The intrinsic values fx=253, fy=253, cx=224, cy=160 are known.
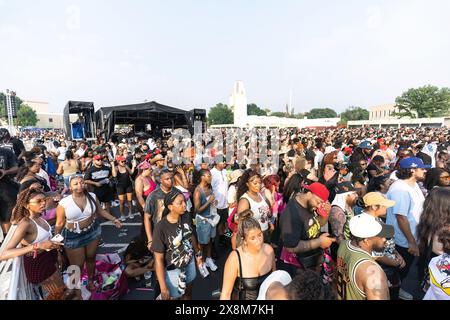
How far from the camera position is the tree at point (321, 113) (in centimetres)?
13945

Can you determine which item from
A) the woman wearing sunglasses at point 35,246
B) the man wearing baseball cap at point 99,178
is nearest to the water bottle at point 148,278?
the woman wearing sunglasses at point 35,246

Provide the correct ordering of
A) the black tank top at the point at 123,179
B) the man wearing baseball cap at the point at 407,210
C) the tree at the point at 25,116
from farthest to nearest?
1. the tree at the point at 25,116
2. the black tank top at the point at 123,179
3. the man wearing baseball cap at the point at 407,210

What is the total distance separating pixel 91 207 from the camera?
3.35 metres

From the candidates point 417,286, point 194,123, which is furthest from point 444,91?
point 417,286

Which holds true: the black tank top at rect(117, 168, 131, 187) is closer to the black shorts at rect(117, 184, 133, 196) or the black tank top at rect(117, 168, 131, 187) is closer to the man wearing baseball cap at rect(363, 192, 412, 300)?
the black shorts at rect(117, 184, 133, 196)

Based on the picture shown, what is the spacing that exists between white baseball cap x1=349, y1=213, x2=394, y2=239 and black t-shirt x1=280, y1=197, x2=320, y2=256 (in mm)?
640

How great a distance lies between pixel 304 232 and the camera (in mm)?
2662

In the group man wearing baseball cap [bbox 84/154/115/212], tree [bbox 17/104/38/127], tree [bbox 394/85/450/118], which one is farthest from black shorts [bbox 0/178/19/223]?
tree [bbox 17/104/38/127]

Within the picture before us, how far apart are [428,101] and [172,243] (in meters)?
69.2

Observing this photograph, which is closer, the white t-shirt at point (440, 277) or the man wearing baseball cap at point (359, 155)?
the white t-shirt at point (440, 277)

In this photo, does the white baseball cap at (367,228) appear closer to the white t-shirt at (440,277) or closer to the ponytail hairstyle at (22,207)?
the white t-shirt at (440,277)

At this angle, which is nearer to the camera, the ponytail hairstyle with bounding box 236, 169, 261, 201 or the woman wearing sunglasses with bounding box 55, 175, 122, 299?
the woman wearing sunglasses with bounding box 55, 175, 122, 299

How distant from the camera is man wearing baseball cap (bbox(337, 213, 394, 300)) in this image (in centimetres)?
174
